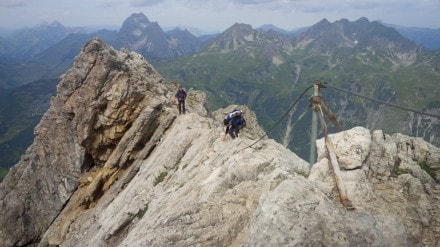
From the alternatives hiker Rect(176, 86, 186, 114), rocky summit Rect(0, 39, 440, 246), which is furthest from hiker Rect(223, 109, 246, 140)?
hiker Rect(176, 86, 186, 114)

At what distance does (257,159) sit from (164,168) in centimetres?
1228

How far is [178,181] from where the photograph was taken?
96.9 ft

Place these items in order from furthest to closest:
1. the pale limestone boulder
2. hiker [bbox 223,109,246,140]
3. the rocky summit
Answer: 1. hiker [bbox 223,109,246,140]
2. the pale limestone boulder
3. the rocky summit

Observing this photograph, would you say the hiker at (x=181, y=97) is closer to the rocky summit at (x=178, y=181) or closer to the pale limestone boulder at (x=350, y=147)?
the rocky summit at (x=178, y=181)

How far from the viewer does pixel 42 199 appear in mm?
43906

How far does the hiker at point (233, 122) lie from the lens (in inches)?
1280

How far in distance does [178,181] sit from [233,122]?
7533mm

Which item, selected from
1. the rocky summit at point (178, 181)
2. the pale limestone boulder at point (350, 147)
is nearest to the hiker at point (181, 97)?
the rocky summit at point (178, 181)

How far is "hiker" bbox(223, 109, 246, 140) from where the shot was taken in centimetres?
3250

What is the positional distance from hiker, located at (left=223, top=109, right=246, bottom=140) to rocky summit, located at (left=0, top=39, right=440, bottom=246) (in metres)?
1.21

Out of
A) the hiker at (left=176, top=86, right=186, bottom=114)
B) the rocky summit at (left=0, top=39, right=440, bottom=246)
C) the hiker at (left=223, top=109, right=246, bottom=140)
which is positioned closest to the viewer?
the rocky summit at (left=0, top=39, right=440, bottom=246)

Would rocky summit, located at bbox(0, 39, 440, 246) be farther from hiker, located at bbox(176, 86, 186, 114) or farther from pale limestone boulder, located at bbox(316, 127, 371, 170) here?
hiker, located at bbox(176, 86, 186, 114)

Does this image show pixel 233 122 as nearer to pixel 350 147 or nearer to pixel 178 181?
pixel 178 181

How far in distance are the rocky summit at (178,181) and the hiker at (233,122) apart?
47.6 inches
